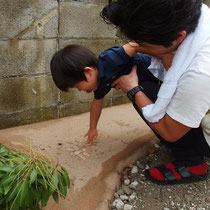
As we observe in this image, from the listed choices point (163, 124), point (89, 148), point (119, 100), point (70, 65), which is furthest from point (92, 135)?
point (119, 100)

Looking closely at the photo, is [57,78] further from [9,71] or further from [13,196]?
[13,196]

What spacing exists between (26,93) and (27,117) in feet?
0.83

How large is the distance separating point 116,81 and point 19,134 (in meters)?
1.06

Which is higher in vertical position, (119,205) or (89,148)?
(119,205)

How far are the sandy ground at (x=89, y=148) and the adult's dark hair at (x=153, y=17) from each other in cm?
104

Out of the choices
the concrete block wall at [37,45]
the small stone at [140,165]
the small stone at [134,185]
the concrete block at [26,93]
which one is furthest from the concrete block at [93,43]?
the small stone at [134,185]

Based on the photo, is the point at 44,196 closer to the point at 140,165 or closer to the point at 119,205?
the point at 119,205

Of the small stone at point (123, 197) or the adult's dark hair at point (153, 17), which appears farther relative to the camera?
the small stone at point (123, 197)

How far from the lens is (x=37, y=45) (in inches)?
89.4

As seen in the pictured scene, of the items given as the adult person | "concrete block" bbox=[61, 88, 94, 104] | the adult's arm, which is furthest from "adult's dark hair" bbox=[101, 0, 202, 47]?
"concrete block" bbox=[61, 88, 94, 104]

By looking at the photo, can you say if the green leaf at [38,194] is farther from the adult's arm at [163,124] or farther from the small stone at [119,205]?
the adult's arm at [163,124]

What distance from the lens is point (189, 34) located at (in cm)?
131

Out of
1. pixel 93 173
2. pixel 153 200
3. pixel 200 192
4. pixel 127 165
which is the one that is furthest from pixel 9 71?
pixel 200 192

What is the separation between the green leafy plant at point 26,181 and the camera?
108 cm
